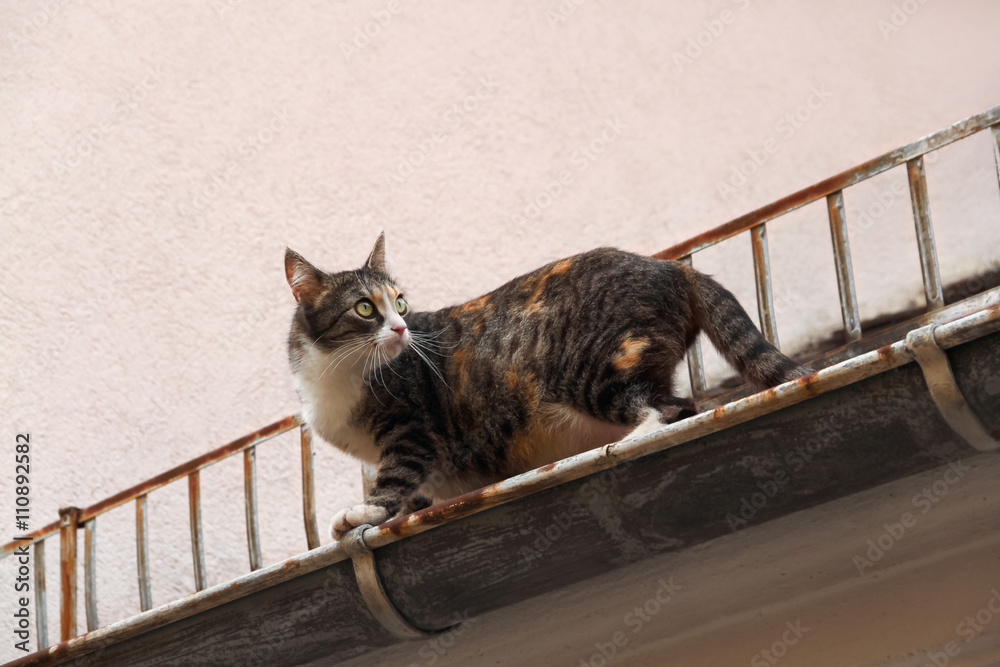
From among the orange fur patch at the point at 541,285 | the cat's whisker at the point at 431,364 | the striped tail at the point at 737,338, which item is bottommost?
the striped tail at the point at 737,338

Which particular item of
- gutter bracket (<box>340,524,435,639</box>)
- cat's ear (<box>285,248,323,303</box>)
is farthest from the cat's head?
gutter bracket (<box>340,524,435,639</box>)

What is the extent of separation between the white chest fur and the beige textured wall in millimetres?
2408

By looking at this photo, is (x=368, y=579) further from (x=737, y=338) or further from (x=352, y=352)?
(x=737, y=338)

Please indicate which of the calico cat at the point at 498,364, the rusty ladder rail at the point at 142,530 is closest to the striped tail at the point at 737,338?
the calico cat at the point at 498,364

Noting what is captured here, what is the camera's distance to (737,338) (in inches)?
88.7

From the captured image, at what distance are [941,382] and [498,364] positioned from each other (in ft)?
3.78

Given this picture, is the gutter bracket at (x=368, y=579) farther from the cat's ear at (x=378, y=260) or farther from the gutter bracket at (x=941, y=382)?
the gutter bracket at (x=941, y=382)

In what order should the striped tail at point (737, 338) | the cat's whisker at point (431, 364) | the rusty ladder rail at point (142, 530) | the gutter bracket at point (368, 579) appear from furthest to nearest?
the rusty ladder rail at point (142, 530)
the cat's whisker at point (431, 364)
the gutter bracket at point (368, 579)
the striped tail at point (737, 338)

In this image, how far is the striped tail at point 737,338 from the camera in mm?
2145

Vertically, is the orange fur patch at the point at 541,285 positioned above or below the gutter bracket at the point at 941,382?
above

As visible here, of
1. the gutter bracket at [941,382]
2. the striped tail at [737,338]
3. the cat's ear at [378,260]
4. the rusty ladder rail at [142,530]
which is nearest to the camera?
the gutter bracket at [941,382]

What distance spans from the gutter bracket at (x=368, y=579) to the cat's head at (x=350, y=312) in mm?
500

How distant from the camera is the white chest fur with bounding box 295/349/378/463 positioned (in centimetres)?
262

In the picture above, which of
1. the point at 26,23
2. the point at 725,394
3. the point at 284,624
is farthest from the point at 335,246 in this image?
the point at 284,624
